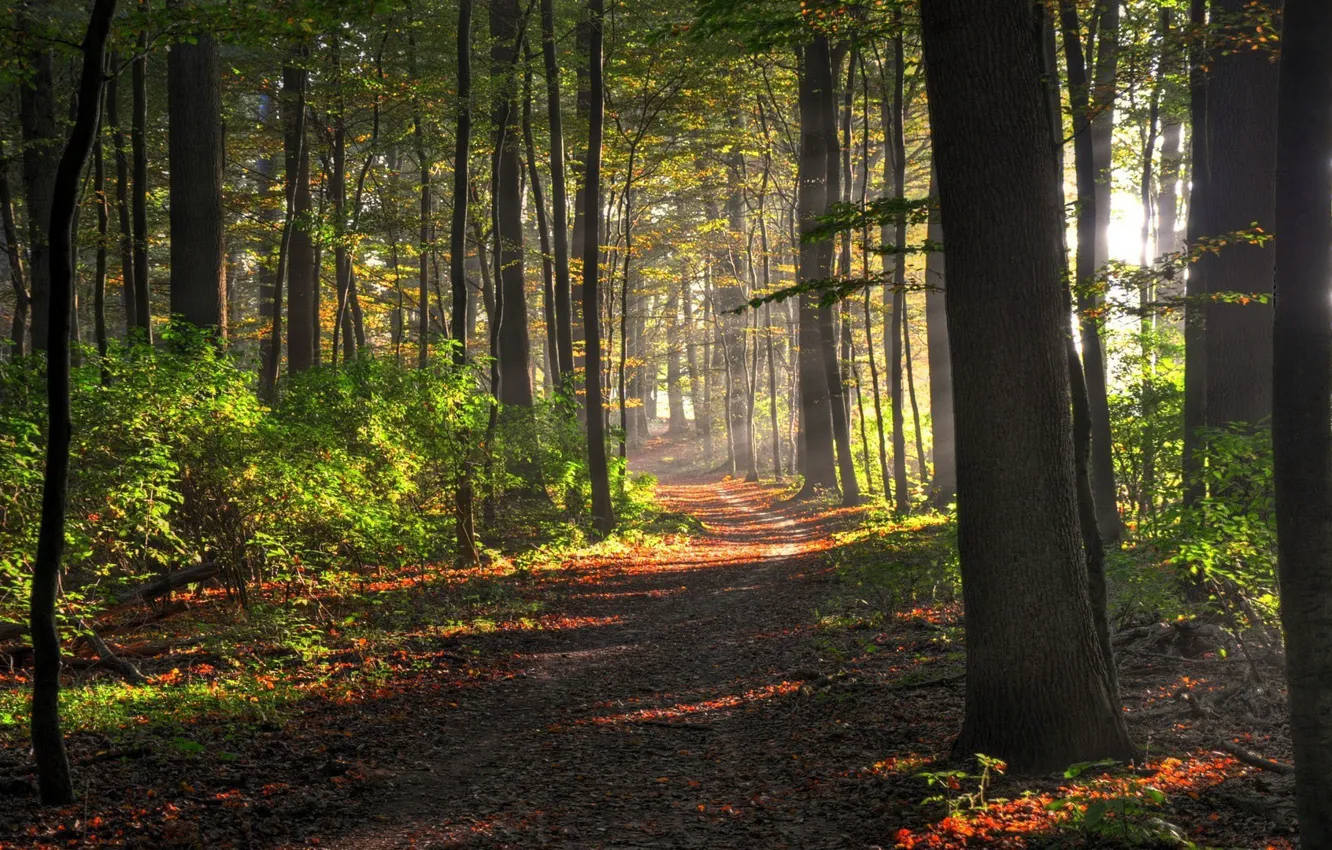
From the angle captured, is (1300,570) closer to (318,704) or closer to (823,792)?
(823,792)

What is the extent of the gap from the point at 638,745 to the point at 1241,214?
25.5 ft

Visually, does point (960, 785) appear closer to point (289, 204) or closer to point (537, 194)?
point (289, 204)

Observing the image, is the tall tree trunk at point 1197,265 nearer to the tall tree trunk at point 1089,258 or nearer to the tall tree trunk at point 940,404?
the tall tree trunk at point 1089,258

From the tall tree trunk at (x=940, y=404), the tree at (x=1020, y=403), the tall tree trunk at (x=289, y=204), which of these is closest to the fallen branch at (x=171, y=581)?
the tall tree trunk at (x=289, y=204)

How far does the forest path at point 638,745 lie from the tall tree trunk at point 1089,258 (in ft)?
13.5

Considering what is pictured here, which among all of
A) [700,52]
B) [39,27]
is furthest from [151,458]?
[700,52]

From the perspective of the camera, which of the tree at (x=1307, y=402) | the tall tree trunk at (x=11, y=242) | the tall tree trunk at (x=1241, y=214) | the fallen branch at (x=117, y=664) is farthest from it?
the tall tree trunk at (x=11, y=242)

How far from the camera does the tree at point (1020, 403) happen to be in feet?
15.9

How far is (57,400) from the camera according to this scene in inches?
169

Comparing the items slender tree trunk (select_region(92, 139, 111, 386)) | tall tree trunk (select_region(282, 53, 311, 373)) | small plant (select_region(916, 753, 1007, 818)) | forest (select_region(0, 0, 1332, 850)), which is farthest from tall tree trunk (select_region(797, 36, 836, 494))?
small plant (select_region(916, 753, 1007, 818))

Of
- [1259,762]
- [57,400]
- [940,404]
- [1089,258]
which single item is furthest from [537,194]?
[1259,762]

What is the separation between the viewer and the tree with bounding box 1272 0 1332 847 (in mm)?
3275

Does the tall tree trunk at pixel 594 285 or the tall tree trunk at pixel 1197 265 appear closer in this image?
the tall tree trunk at pixel 1197 265

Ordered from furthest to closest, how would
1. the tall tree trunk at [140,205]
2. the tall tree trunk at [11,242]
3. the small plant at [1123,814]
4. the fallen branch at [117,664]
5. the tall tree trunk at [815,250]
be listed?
the tall tree trunk at [815,250] < the tall tree trunk at [11,242] < the tall tree trunk at [140,205] < the fallen branch at [117,664] < the small plant at [1123,814]
